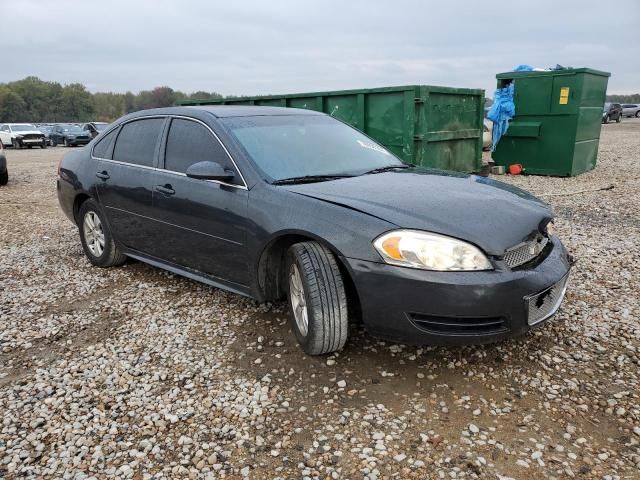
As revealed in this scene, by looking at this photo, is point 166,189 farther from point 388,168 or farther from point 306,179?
point 388,168

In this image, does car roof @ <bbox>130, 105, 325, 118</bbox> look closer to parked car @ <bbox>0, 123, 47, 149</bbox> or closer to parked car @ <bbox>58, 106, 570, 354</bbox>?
parked car @ <bbox>58, 106, 570, 354</bbox>

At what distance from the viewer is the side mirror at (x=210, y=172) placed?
11.3 ft

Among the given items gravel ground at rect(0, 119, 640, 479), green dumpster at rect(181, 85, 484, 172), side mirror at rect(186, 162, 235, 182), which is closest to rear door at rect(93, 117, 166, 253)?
gravel ground at rect(0, 119, 640, 479)

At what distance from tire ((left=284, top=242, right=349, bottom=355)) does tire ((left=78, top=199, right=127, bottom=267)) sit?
2.58 m

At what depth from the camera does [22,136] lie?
2933 cm

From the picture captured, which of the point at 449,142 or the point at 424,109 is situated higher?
the point at 424,109

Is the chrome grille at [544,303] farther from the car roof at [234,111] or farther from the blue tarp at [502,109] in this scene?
the blue tarp at [502,109]

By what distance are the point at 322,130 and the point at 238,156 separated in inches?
35.3

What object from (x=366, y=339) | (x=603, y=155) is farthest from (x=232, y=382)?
(x=603, y=155)

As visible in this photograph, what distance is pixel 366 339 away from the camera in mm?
3441

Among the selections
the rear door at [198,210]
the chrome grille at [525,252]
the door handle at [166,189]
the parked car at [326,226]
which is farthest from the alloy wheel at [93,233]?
the chrome grille at [525,252]

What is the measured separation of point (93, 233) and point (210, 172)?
2.32 m

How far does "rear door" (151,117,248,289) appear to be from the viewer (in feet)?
11.4

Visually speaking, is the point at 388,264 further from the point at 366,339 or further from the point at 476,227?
the point at 366,339
